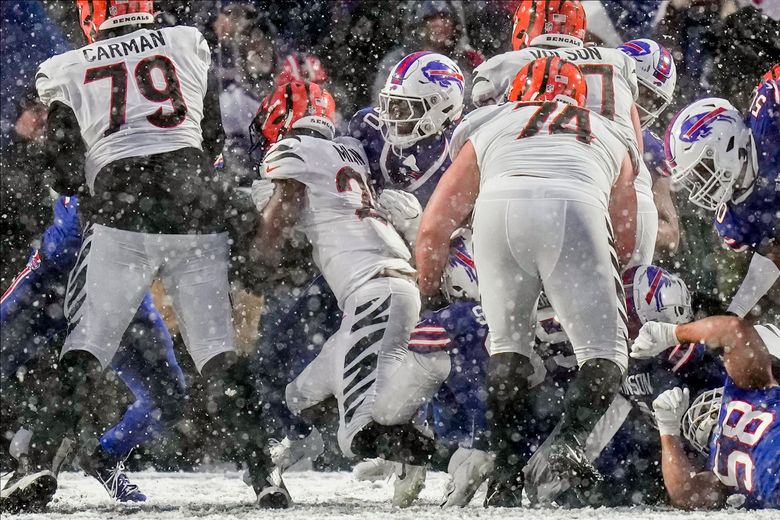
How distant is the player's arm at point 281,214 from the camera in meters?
4.14

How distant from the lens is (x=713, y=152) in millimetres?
3977

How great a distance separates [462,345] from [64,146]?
156 cm

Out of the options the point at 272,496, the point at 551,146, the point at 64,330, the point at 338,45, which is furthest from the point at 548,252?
the point at 338,45

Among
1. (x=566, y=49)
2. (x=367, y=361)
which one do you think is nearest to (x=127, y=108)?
(x=367, y=361)

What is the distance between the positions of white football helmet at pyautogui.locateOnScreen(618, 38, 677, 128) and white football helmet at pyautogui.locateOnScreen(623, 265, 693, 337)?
1.28 metres

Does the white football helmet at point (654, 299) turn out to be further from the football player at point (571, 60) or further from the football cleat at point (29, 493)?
the football cleat at point (29, 493)

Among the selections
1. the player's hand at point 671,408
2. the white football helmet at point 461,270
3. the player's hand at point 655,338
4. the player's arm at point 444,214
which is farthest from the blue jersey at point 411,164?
the player's hand at point 671,408

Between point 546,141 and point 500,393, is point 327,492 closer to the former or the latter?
point 500,393

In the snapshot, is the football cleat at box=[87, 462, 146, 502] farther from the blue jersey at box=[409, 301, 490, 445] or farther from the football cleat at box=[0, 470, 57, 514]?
the blue jersey at box=[409, 301, 490, 445]

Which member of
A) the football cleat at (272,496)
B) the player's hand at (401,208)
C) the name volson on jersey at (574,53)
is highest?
the name volson on jersey at (574,53)

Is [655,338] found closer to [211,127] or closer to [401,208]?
[401,208]

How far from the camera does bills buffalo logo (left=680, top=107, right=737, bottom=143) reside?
4.01 meters

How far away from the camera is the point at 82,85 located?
3.88 meters

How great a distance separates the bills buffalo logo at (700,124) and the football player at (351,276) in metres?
1.10
